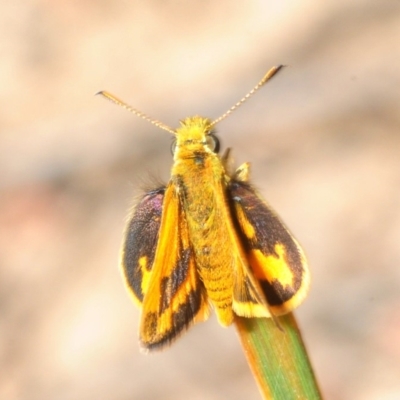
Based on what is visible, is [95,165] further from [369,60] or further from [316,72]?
[369,60]

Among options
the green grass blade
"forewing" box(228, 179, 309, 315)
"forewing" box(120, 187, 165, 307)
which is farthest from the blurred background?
the green grass blade

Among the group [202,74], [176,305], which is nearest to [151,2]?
[202,74]

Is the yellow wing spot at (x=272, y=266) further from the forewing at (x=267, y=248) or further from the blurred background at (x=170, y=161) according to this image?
the blurred background at (x=170, y=161)

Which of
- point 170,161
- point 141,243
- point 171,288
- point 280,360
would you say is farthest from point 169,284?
point 170,161

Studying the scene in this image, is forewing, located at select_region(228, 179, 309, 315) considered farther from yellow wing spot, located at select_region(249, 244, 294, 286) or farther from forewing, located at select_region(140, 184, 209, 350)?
forewing, located at select_region(140, 184, 209, 350)

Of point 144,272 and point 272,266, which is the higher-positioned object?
point 144,272

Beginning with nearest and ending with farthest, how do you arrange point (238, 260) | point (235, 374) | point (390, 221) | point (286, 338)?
point (286, 338) → point (238, 260) → point (235, 374) → point (390, 221)

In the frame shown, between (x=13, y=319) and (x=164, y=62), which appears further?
(x=164, y=62)

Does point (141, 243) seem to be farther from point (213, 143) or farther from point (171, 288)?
point (213, 143)
